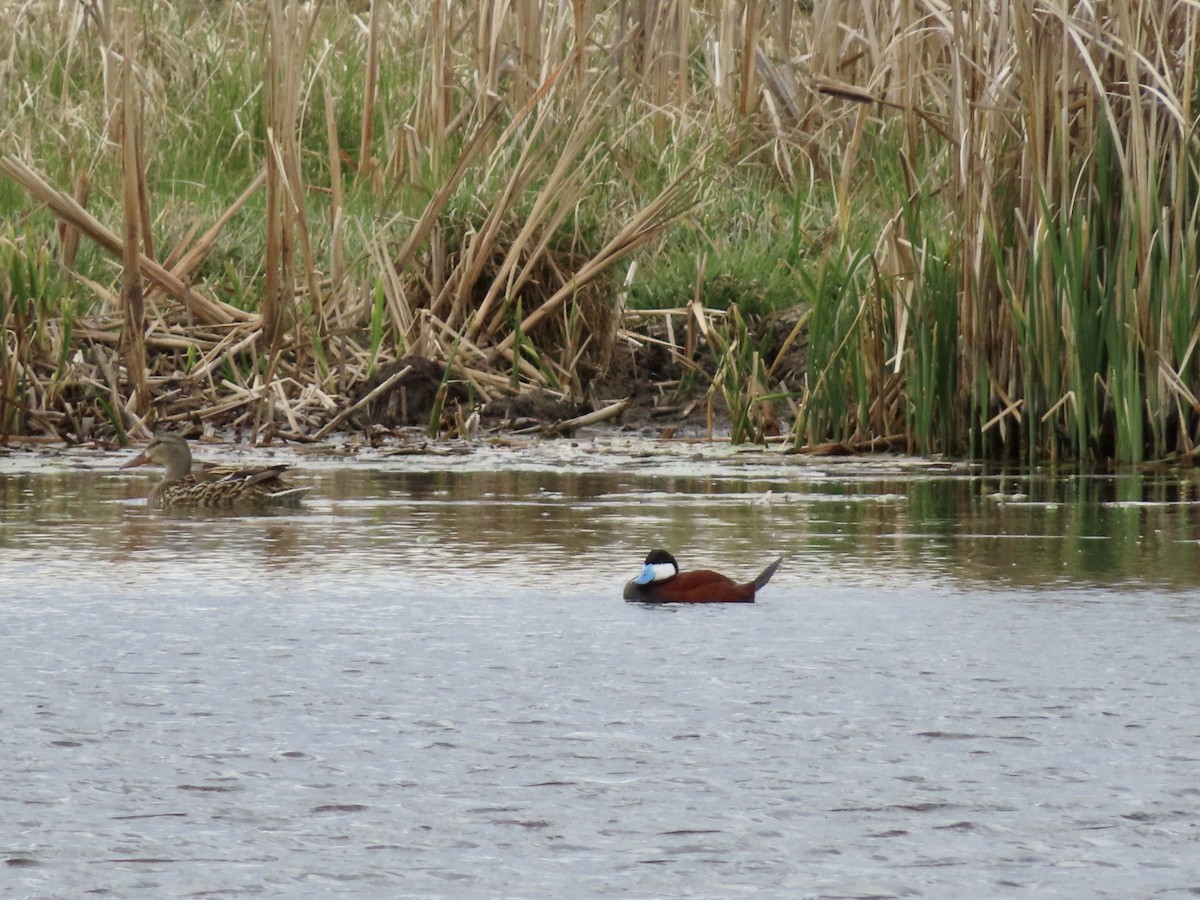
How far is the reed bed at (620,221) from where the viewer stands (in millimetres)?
8109

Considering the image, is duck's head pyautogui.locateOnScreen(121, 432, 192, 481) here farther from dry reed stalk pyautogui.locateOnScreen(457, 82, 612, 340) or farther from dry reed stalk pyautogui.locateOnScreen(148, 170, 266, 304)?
dry reed stalk pyautogui.locateOnScreen(457, 82, 612, 340)

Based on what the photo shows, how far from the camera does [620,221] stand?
1132 cm

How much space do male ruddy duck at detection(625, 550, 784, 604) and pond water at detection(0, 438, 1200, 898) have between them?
50 millimetres

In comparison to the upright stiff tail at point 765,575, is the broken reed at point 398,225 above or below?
above

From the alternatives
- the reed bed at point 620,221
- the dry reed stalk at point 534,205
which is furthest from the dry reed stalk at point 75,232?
the dry reed stalk at point 534,205

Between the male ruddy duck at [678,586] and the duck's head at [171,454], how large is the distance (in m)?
3.13

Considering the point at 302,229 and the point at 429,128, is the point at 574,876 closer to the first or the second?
the point at 302,229

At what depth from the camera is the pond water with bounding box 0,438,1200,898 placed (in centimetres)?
304

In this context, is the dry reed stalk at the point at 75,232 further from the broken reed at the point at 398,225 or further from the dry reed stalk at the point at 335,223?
the dry reed stalk at the point at 335,223

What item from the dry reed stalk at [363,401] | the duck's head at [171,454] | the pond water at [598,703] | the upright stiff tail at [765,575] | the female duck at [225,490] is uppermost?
the dry reed stalk at [363,401]

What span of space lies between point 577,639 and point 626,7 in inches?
343

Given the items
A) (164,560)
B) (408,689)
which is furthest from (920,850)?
(164,560)

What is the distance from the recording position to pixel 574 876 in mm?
2955

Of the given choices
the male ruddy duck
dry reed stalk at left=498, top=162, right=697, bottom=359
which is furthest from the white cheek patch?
dry reed stalk at left=498, top=162, right=697, bottom=359
